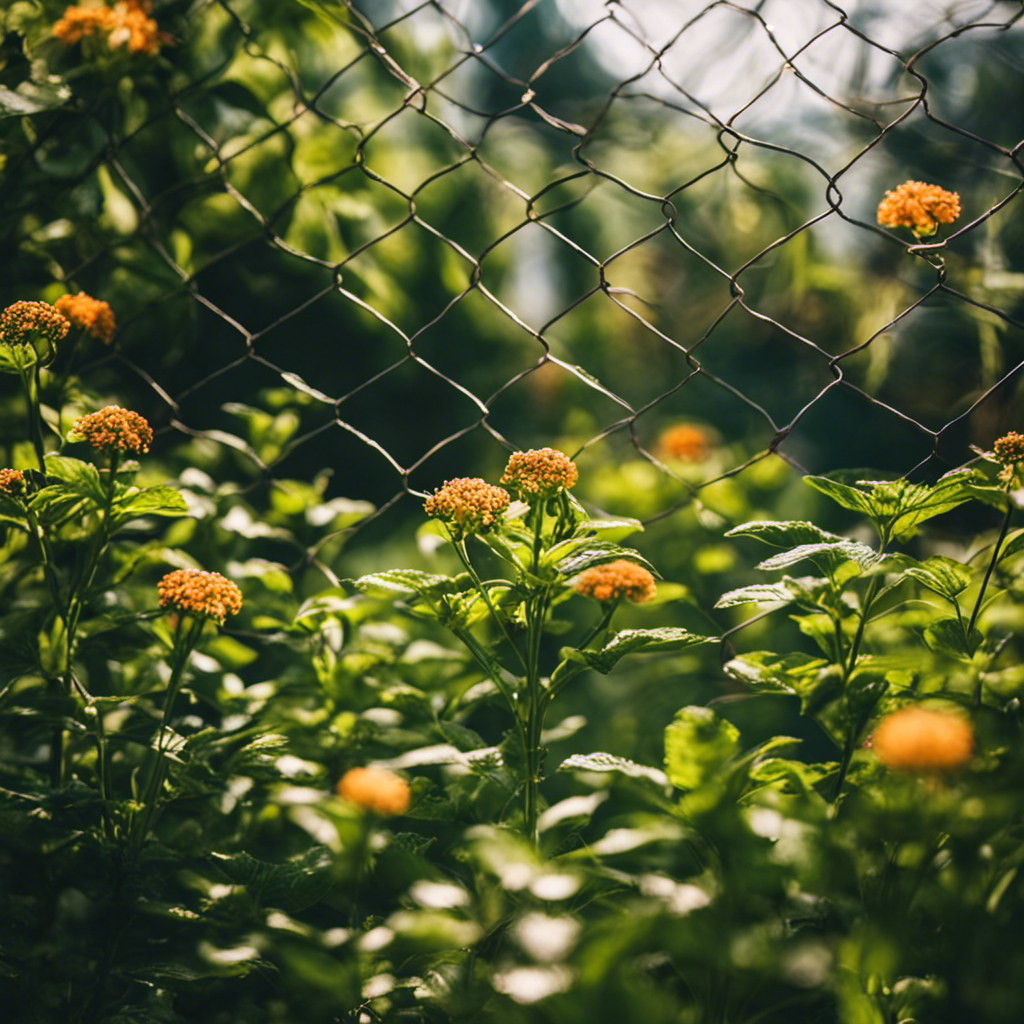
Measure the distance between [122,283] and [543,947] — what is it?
90 cm

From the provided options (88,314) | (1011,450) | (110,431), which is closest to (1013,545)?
(1011,450)

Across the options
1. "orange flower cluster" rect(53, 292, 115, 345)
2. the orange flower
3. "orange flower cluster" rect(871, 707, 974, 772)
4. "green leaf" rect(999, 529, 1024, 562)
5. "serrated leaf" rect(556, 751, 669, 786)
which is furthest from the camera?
the orange flower

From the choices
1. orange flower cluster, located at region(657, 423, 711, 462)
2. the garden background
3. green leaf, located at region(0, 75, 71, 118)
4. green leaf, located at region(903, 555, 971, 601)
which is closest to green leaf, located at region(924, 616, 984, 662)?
green leaf, located at region(903, 555, 971, 601)

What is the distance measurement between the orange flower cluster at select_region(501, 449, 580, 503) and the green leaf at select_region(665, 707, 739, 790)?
0.61 ft

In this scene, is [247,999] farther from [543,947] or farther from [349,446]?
[349,446]

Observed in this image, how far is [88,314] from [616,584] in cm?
58

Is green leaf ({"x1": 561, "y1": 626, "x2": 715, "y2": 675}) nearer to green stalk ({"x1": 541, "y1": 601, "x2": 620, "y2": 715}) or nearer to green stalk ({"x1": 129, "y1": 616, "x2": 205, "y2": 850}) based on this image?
green stalk ({"x1": 541, "y1": 601, "x2": 620, "y2": 715})

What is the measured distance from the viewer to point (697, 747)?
0.46 meters

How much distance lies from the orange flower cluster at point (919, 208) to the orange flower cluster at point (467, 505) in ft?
1.23

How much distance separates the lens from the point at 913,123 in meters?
1.34

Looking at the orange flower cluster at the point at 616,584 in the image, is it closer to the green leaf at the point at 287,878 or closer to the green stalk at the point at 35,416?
the green leaf at the point at 287,878

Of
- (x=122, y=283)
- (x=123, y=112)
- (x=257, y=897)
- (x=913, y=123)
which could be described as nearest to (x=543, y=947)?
(x=257, y=897)

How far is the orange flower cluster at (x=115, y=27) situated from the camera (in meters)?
0.89

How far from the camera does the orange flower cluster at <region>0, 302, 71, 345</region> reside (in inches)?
24.2
